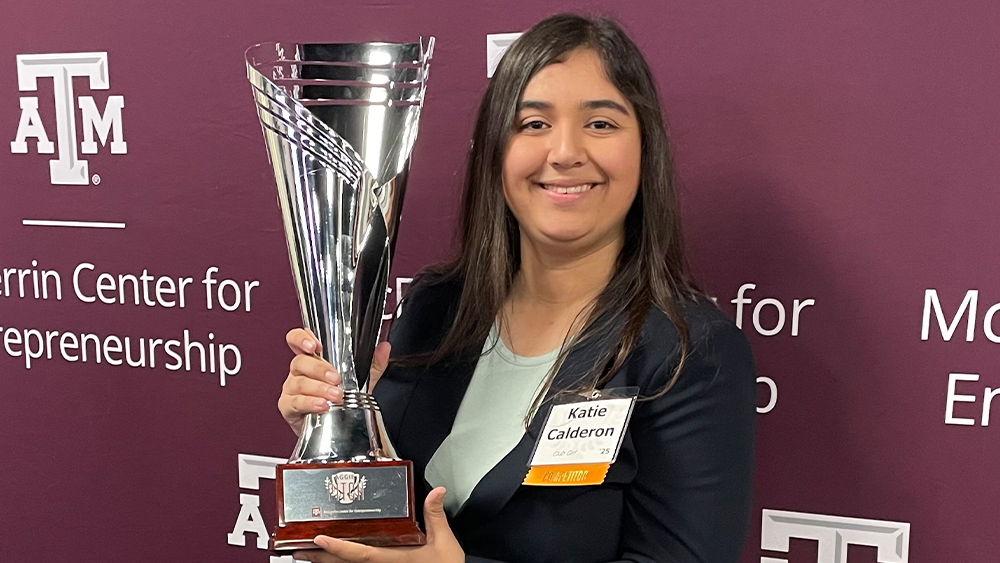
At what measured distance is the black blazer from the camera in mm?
935

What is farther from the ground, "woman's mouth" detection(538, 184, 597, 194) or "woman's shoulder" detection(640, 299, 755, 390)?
"woman's mouth" detection(538, 184, 597, 194)

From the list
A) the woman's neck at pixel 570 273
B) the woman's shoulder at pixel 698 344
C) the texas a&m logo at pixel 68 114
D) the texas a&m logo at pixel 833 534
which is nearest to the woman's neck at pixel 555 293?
the woman's neck at pixel 570 273

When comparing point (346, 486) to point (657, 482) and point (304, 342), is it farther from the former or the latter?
point (657, 482)

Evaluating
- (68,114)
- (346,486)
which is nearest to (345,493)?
(346,486)

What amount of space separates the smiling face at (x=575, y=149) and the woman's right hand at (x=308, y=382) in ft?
0.94

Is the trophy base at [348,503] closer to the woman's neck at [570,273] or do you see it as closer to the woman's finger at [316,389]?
the woman's finger at [316,389]

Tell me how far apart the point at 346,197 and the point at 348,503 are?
0.33 meters

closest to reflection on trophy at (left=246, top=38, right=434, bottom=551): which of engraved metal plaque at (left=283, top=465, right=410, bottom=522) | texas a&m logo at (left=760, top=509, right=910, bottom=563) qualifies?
engraved metal plaque at (left=283, top=465, right=410, bottom=522)

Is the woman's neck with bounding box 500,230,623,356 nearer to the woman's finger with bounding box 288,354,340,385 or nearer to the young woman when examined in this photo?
the young woman

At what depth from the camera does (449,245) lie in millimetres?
1444

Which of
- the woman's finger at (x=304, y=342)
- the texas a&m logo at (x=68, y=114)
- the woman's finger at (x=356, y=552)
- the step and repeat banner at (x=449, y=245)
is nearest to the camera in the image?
the woman's finger at (x=356, y=552)

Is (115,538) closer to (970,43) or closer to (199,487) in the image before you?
(199,487)

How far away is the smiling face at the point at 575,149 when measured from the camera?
100cm

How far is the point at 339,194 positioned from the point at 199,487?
922 millimetres
